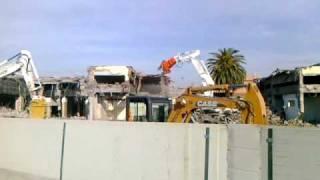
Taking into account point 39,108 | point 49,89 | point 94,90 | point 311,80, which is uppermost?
point 311,80

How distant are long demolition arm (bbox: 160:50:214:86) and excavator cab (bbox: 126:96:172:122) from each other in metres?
34.6

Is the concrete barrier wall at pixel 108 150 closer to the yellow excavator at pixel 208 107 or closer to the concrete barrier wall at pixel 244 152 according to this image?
the concrete barrier wall at pixel 244 152

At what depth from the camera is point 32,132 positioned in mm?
15062

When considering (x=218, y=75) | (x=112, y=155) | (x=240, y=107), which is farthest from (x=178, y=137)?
(x=218, y=75)

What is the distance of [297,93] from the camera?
227 feet

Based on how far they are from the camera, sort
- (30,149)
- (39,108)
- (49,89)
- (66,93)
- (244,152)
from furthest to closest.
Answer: (49,89)
(66,93)
(39,108)
(30,149)
(244,152)

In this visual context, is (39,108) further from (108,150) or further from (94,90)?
(108,150)

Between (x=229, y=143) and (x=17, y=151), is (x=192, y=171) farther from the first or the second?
(x=17, y=151)

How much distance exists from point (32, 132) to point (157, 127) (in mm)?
5137

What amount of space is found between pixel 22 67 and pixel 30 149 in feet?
164

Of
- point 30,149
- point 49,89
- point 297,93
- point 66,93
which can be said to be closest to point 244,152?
point 30,149

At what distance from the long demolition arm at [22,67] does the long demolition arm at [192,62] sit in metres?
16.0

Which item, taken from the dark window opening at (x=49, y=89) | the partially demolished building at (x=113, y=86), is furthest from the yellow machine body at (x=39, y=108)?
the dark window opening at (x=49, y=89)

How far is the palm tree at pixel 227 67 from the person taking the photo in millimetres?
88719
